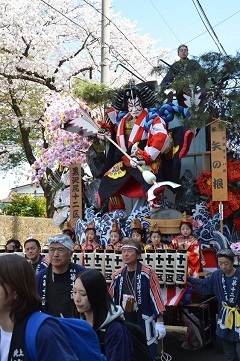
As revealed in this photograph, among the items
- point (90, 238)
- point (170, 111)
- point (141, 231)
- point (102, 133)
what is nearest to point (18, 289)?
point (141, 231)

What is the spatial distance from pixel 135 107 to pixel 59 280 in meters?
4.99

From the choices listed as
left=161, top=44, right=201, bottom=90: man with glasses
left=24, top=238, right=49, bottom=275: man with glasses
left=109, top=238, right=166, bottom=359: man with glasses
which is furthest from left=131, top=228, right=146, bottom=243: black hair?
left=161, top=44, right=201, bottom=90: man with glasses

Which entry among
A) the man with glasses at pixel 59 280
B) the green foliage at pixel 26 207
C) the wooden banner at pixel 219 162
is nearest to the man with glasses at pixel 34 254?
the man with glasses at pixel 59 280

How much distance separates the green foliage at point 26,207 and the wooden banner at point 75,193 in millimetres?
14752

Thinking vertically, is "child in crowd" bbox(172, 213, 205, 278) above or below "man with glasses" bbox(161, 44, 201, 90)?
below

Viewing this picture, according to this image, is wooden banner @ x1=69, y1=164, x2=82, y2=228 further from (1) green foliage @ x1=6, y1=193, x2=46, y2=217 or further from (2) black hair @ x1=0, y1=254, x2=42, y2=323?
(1) green foliage @ x1=6, y1=193, x2=46, y2=217

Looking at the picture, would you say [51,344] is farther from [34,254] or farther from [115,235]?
[115,235]

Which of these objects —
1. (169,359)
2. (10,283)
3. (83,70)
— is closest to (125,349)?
(10,283)

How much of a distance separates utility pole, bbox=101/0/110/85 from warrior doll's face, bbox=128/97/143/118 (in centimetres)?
220

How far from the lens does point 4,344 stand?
2.20 meters

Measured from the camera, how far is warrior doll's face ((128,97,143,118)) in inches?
356

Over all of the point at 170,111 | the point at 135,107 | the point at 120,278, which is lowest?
the point at 120,278

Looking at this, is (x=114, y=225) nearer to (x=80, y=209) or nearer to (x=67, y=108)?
(x=80, y=209)

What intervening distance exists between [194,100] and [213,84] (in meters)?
0.42
